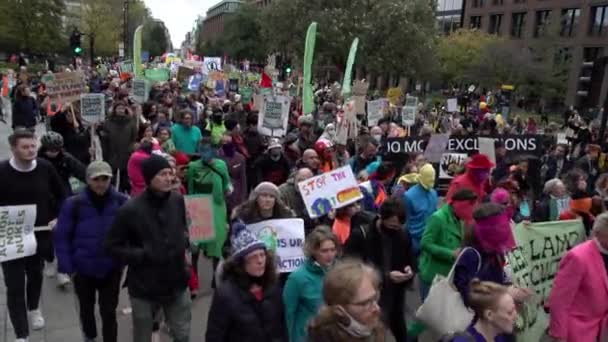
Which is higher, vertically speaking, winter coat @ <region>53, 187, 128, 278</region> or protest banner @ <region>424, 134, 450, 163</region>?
protest banner @ <region>424, 134, 450, 163</region>

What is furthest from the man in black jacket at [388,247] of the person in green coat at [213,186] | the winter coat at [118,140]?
the winter coat at [118,140]

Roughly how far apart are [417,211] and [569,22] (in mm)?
47633

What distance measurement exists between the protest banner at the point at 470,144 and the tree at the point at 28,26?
188 feet

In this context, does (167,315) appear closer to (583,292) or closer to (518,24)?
(583,292)

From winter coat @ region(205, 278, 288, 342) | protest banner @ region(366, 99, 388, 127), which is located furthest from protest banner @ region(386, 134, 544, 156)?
winter coat @ region(205, 278, 288, 342)

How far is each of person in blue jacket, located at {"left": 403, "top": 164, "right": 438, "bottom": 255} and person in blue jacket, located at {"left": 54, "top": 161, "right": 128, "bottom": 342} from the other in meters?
2.66

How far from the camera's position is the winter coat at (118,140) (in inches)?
347

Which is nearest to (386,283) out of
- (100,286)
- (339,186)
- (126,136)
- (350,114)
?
(339,186)

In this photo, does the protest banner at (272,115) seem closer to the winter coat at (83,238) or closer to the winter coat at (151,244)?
the winter coat at (83,238)

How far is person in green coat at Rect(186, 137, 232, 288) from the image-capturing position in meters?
6.29

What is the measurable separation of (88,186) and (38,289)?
50.8 inches

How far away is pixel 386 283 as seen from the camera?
4637mm

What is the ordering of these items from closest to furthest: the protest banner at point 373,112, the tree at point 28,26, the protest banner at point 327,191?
1. the protest banner at point 327,191
2. the protest banner at point 373,112
3. the tree at point 28,26

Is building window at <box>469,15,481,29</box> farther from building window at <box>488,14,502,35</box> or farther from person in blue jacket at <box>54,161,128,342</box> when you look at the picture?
person in blue jacket at <box>54,161,128,342</box>
